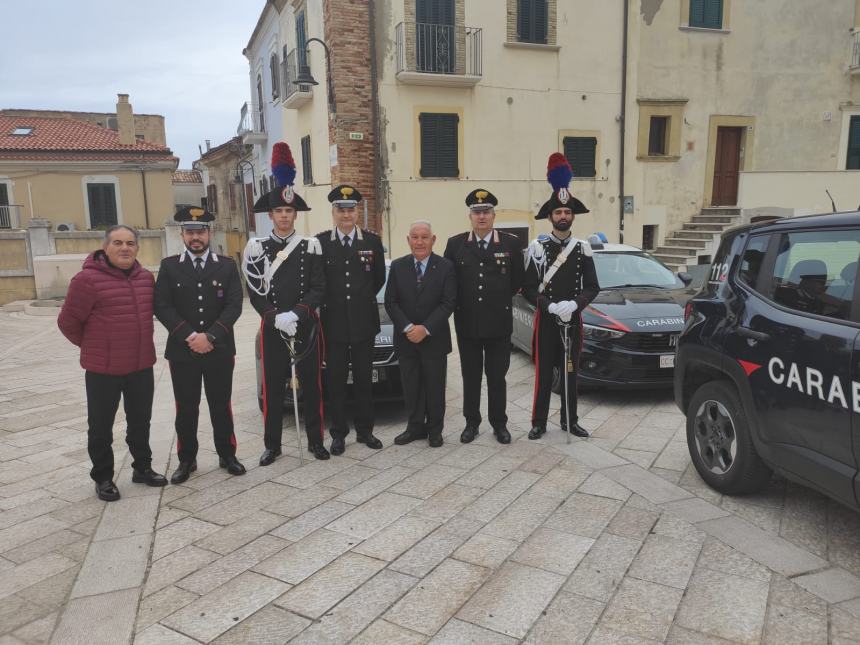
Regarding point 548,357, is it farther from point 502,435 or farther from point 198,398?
point 198,398

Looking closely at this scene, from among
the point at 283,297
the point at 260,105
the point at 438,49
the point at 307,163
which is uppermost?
the point at 260,105

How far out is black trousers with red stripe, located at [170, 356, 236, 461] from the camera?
468 cm

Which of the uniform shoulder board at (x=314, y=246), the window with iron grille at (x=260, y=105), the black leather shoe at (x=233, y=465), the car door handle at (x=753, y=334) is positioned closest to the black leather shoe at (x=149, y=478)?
the black leather shoe at (x=233, y=465)

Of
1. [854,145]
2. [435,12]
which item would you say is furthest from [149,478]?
[854,145]

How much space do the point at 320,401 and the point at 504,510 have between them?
1.87 metres

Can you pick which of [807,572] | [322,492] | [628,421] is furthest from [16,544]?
[628,421]

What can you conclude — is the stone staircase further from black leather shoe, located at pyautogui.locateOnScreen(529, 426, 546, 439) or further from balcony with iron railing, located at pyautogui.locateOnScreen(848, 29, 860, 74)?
black leather shoe, located at pyautogui.locateOnScreen(529, 426, 546, 439)

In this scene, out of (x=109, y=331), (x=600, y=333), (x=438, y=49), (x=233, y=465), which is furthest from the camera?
(x=438, y=49)

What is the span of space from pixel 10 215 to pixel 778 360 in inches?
1166

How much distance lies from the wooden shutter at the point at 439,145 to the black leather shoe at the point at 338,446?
11.3 m

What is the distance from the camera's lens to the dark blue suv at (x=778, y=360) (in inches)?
124

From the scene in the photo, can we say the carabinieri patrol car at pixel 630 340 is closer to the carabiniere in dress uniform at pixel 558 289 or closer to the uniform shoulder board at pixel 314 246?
the carabiniere in dress uniform at pixel 558 289

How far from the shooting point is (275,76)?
20562mm

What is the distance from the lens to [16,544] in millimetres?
3883
